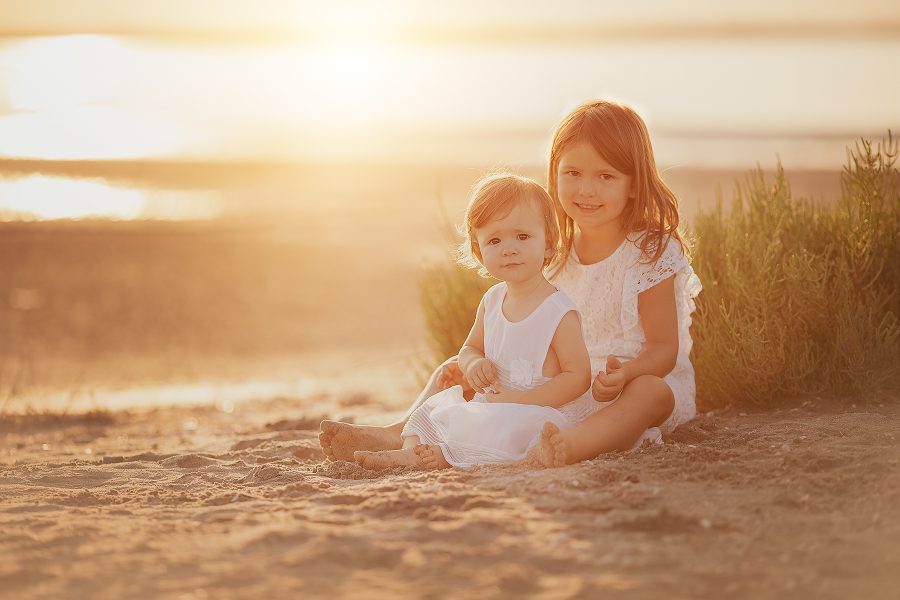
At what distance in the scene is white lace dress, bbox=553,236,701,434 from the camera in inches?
173

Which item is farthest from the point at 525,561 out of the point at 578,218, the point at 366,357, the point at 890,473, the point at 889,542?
the point at 366,357

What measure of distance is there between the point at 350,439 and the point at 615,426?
109 cm

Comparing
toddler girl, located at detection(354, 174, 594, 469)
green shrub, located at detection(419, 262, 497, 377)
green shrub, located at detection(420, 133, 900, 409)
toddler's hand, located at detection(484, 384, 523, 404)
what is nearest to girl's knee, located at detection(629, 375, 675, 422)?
→ toddler girl, located at detection(354, 174, 594, 469)

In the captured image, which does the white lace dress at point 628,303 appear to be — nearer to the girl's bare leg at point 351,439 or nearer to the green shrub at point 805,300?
the green shrub at point 805,300

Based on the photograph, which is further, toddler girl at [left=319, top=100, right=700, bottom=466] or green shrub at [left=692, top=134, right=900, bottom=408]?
green shrub at [left=692, top=134, right=900, bottom=408]

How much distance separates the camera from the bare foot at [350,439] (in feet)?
14.3

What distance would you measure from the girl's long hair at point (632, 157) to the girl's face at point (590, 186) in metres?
0.03

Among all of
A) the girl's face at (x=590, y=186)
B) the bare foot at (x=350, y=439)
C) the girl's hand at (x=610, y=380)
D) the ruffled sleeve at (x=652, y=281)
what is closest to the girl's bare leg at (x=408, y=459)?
the bare foot at (x=350, y=439)

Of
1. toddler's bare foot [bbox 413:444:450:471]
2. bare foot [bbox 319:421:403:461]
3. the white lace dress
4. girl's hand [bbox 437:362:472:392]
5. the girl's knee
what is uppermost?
the white lace dress

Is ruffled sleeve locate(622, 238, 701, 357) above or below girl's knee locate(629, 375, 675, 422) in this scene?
above

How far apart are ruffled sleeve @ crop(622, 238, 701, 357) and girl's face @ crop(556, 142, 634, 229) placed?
9.1 inches

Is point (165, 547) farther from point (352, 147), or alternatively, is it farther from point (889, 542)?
point (352, 147)

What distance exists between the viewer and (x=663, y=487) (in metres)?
3.45

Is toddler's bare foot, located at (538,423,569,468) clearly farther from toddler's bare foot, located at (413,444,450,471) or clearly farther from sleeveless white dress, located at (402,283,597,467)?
toddler's bare foot, located at (413,444,450,471)
